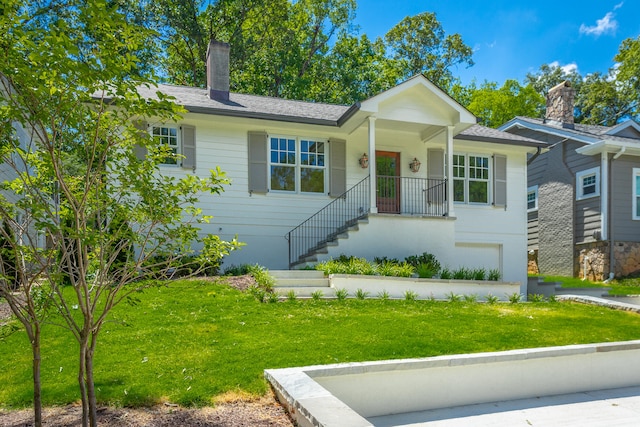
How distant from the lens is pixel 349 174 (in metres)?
12.3

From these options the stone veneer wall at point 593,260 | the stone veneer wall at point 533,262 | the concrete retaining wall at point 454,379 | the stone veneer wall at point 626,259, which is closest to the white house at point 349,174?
the stone veneer wall at point 593,260

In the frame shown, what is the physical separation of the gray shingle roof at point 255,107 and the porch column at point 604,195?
8379mm

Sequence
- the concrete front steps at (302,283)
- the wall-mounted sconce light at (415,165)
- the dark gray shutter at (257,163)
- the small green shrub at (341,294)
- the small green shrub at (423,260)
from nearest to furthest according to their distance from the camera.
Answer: the small green shrub at (341,294) < the concrete front steps at (302,283) < the small green shrub at (423,260) < the dark gray shutter at (257,163) < the wall-mounted sconce light at (415,165)

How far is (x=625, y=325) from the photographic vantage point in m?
7.32

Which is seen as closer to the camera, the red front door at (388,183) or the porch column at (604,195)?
the red front door at (388,183)

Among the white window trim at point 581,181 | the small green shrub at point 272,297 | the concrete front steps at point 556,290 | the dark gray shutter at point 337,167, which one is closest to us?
the small green shrub at point 272,297

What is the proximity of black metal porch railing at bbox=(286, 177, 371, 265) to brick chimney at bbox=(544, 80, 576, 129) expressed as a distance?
31.6 ft

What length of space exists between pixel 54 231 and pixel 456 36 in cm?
2881

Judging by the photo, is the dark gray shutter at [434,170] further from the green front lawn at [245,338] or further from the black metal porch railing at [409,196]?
the green front lawn at [245,338]

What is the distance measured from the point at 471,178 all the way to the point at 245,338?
9.71 meters

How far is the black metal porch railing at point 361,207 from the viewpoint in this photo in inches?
462

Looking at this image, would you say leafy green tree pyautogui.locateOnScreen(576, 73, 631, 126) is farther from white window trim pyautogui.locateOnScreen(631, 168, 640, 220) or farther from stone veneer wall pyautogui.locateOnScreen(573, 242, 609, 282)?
stone veneer wall pyautogui.locateOnScreen(573, 242, 609, 282)

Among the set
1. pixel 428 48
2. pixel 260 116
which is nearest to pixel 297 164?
pixel 260 116

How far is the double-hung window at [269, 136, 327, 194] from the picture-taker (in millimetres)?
11797
